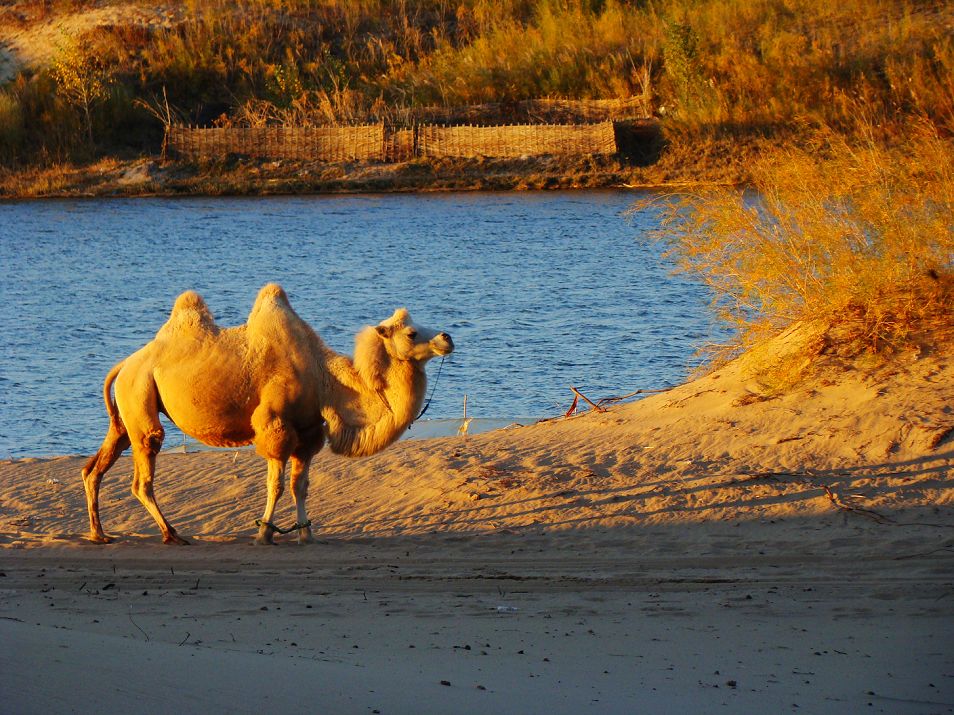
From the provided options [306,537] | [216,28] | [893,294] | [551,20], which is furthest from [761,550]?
[216,28]

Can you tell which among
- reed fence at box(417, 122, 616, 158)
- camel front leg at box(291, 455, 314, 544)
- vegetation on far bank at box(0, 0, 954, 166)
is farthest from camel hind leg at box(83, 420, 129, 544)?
reed fence at box(417, 122, 616, 158)

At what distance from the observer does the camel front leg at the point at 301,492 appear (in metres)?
8.41

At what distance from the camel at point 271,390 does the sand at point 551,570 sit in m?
0.59

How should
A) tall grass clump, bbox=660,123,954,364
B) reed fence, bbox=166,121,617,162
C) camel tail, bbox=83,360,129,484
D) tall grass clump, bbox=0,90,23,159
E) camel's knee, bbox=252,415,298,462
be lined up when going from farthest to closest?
1. tall grass clump, bbox=0,90,23,159
2. reed fence, bbox=166,121,617,162
3. tall grass clump, bbox=660,123,954,364
4. camel tail, bbox=83,360,129,484
5. camel's knee, bbox=252,415,298,462

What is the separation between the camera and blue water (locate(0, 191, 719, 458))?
14.8 metres

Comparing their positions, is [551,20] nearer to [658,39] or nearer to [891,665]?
[658,39]

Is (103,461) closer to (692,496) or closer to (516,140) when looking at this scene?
(692,496)

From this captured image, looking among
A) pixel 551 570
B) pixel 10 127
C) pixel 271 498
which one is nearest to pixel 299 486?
pixel 271 498

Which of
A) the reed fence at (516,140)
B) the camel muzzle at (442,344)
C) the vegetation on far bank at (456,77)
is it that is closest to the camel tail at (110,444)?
the camel muzzle at (442,344)

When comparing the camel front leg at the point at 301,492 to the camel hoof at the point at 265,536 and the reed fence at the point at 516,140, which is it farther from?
the reed fence at the point at 516,140

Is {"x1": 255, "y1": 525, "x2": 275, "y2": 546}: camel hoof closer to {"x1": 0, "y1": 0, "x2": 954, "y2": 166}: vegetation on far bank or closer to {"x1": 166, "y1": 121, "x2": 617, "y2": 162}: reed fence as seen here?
{"x1": 0, "y1": 0, "x2": 954, "y2": 166}: vegetation on far bank

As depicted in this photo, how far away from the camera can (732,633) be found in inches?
239

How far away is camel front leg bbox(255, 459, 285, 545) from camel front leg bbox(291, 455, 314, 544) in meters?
0.09

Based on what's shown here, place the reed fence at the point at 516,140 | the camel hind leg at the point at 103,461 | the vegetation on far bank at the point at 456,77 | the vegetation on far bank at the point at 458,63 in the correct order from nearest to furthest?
the camel hind leg at the point at 103,461
the vegetation on far bank at the point at 456,77
the reed fence at the point at 516,140
the vegetation on far bank at the point at 458,63
